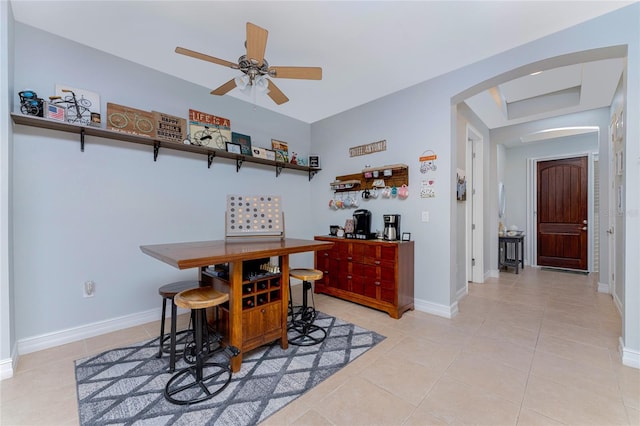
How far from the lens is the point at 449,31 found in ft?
7.75

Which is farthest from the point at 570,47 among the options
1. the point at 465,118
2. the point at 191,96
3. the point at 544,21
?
the point at 191,96

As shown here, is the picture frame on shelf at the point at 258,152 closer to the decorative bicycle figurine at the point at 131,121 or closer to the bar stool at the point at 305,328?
the decorative bicycle figurine at the point at 131,121

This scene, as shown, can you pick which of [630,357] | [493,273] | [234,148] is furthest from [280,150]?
[493,273]

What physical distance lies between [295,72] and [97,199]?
7.63ft

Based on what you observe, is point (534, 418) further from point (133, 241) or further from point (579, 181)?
point (579, 181)

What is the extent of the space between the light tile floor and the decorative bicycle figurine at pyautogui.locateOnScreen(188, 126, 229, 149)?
2134 mm

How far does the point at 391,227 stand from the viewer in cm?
335

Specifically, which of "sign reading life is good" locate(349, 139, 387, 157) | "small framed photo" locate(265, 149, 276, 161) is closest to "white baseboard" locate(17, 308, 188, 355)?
"small framed photo" locate(265, 149, 276, 161)

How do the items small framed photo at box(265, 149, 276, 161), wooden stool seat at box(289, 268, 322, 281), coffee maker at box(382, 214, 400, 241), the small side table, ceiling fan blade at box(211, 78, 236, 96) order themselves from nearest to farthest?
ceiling fan blade at box(211, 78, 236, 96) → wooden stool seat at box(289, 268, 322, 281) → coffee maker at box(382, 214, 400, 241) → small framed photo at box(265, 149, 276, 161) → the small side table

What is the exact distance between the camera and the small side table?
530 centimetres

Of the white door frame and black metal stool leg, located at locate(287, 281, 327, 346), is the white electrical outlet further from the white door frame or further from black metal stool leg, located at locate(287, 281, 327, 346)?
the white door frame

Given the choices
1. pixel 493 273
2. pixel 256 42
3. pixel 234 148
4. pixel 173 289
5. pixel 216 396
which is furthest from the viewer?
pixel 493 273

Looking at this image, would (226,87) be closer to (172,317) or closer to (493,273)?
(172,317)

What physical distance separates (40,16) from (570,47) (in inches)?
177
